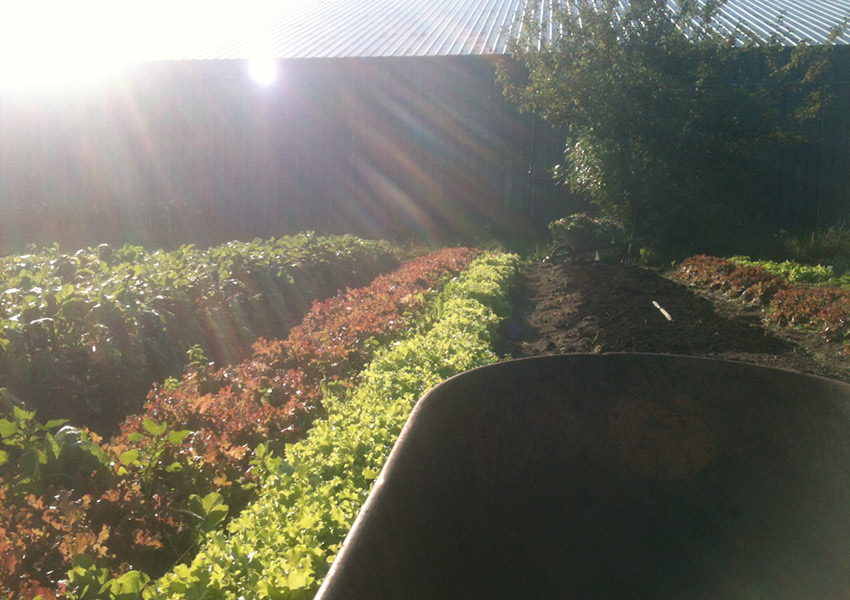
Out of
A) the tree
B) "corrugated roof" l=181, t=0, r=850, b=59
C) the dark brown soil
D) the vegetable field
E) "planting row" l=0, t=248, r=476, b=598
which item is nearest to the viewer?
the vegetable field

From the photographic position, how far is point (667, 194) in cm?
1493

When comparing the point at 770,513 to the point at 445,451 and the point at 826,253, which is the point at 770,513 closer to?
the point at 445,451

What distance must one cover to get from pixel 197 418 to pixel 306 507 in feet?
6.30

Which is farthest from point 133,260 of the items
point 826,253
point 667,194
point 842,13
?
point 842,13

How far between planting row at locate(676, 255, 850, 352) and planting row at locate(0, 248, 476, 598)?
15.2 feet

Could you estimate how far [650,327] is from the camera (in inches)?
268

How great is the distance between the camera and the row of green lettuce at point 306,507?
2094 millimetres

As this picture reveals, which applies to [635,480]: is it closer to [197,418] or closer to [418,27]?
[197,418]

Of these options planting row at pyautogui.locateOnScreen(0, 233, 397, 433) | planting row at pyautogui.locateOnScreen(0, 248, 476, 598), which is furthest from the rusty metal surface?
planting row at pyautogui.locateOnScreen(0, 233, 397, 433)

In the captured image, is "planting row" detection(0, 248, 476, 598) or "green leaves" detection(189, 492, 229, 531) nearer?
"planting row" detection(0, 248, 476, 598)

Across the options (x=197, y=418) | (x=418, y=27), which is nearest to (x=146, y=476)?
(x=197, y=418)

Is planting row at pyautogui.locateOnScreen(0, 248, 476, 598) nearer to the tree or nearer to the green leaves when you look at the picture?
the green leaves

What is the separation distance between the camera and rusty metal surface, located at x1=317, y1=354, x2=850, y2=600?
2104 mm

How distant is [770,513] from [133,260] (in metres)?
8.19
